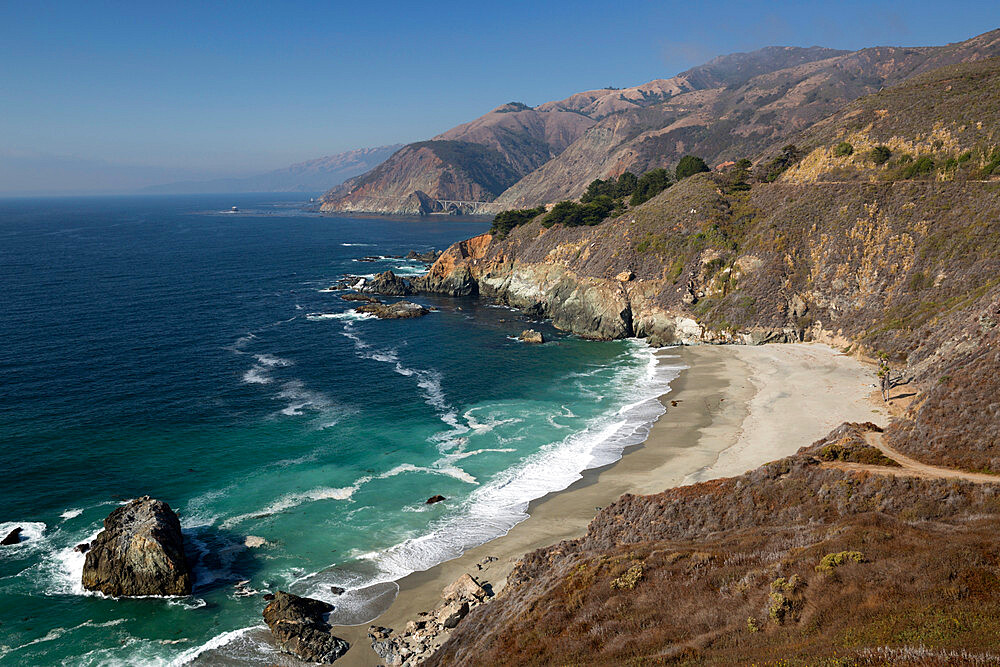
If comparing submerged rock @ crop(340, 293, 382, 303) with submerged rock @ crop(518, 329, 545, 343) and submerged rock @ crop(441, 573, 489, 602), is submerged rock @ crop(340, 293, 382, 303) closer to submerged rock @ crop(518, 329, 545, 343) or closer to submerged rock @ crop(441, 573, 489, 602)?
submerged rock @ crop(518, 329, 545, 343)

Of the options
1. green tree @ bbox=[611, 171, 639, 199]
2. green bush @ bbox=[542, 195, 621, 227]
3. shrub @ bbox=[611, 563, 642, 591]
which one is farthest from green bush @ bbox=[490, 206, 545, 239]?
shrub @ bbox=[611, 563, 642, 591]

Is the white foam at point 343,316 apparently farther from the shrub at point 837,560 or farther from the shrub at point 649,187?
the shrub at point 837,560

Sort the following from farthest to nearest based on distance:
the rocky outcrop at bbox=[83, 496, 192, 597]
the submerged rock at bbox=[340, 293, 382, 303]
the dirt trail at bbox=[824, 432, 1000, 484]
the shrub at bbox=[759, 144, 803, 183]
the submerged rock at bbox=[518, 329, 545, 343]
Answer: the submerged rock at bbox=[340, 293, 382, 303] → the shrub at bbox=[759, 144, 803, 183] → the submerged rock at bbox=[518, 329, 545, 343] → the rocky outcrop at bbox=[83, 496, 192, 597] → the dirt trail at bbox=[824, 432, 1000, 484]

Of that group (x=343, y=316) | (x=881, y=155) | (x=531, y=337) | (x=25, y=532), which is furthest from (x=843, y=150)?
(x=25, y=532)

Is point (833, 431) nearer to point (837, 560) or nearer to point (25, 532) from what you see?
point (837, 560)

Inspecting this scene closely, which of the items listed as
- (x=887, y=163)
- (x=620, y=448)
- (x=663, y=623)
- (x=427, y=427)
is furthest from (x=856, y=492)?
(x=887, y=163)
